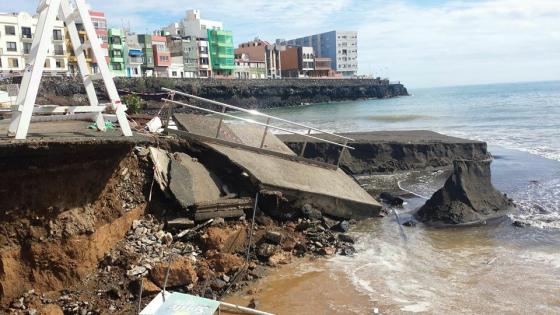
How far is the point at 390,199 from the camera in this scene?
38.7 feet

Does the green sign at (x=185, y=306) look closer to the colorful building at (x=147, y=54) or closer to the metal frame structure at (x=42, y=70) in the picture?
the metal frame structure at (x=42, y=70)

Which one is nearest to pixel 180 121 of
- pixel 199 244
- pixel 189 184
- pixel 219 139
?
pixel 219 139

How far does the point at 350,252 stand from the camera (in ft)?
26.0

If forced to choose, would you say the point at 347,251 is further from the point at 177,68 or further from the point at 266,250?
the point at 177,68

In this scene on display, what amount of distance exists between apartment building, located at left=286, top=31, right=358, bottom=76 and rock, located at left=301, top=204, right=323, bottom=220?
4742 inches

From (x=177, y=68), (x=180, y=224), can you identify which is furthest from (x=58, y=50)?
(x=180, y=224)

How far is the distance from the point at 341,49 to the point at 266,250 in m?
125

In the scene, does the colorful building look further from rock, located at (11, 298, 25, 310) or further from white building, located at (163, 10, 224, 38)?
rock, located at (11, 298, 25, 310)

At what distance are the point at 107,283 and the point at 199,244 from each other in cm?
154

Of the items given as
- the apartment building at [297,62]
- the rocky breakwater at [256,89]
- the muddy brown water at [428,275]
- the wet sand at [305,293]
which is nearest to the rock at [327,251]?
the muddy brown water at [428,275]

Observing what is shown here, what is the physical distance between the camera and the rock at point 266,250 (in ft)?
23.9

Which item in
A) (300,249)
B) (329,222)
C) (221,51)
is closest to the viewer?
(300,249)

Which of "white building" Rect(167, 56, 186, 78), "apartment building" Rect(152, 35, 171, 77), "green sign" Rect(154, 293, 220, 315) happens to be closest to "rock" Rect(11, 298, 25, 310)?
"green sign" Rect(154, 293, 220, 315)

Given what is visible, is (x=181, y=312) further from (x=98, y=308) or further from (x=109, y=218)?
(x=109, y=218)
